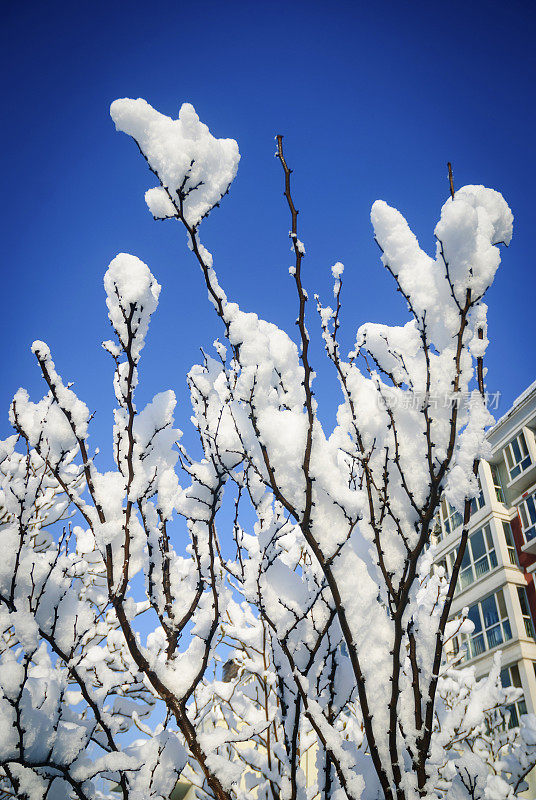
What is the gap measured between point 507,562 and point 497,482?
3.21 m

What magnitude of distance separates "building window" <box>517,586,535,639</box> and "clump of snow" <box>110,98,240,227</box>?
16.7m

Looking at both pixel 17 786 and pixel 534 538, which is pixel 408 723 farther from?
pixel 534 538

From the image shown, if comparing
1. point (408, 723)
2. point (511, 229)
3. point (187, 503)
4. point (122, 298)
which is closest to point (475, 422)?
point (511, 229)

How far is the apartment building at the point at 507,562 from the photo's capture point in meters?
13.7

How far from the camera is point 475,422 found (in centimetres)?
142

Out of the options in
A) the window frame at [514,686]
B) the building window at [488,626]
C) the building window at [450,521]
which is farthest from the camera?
the building window at [450,521]

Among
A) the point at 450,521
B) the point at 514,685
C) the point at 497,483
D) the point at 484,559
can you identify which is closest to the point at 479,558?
the point at 484,559

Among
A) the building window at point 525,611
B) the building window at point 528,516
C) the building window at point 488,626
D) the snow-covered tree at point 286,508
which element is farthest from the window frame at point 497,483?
the snow-covered tree at point 286,508

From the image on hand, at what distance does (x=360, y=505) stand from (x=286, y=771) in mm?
1344

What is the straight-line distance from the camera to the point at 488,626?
48.9 ft

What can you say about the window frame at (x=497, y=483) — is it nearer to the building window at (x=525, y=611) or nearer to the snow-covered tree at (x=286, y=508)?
the building window at (x=525, y=611)

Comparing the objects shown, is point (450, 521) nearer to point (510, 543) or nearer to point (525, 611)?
point (510, 543)

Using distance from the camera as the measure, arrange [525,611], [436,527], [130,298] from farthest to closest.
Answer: [525,611], [436,527], [130,298]

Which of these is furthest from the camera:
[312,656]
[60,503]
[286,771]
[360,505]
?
[60,503]
